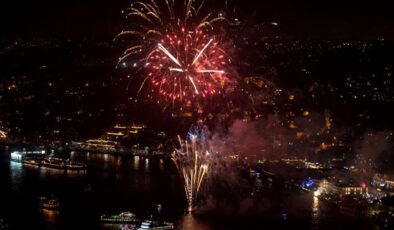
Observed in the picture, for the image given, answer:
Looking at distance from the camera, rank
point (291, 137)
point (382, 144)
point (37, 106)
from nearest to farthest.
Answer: point (382, 144)
point (291, 137)
point (37, 106)

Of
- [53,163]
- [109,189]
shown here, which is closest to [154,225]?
[109,189]

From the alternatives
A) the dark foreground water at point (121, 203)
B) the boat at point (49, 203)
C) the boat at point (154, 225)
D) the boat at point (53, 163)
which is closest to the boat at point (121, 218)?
the dark foreground water at point (121, 203)

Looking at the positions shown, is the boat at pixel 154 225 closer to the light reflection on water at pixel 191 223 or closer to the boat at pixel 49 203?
the light reflection on water at pixel 191 223

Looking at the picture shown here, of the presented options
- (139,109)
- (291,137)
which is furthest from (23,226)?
(139,109)

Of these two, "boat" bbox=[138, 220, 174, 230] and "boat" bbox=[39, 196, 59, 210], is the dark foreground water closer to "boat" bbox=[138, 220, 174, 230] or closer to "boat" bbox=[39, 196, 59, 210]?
"boat" bbox=[39, 196, 59, 210]

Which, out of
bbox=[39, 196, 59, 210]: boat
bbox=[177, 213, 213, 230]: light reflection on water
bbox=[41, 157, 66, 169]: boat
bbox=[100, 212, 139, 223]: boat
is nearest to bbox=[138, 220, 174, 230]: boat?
bbox=[177, 213, 213, 230]: light reflection on water

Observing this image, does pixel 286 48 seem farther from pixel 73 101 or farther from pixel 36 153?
pixel 73 101
